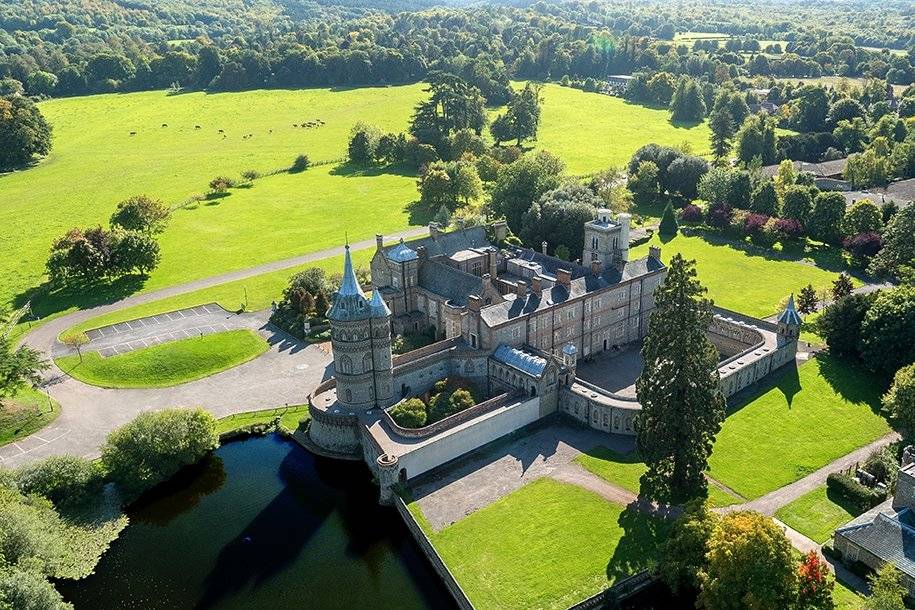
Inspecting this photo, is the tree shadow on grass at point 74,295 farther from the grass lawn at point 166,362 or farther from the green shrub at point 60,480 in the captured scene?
the green shrub at point 60,480

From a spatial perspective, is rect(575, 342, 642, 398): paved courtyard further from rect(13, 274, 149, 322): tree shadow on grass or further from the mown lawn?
rect(13, 274, 149, 322): tree shadow on grass

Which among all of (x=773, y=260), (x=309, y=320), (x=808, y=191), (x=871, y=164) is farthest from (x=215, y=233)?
(x=871, y=164)

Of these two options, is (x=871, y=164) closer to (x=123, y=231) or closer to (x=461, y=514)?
(x=461, y=514)

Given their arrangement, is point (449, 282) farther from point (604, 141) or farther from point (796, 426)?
point (604, 141)

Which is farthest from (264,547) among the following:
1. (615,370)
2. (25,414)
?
(615,370)

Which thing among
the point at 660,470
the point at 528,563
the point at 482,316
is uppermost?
the point at 482,316

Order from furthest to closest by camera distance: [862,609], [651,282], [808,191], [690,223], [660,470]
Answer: [690,223] < [808,191] < [651,282] < [660,470] < [862,609]

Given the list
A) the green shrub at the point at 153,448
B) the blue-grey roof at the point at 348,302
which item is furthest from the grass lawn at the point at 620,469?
the green shrub at the point at 153,448
